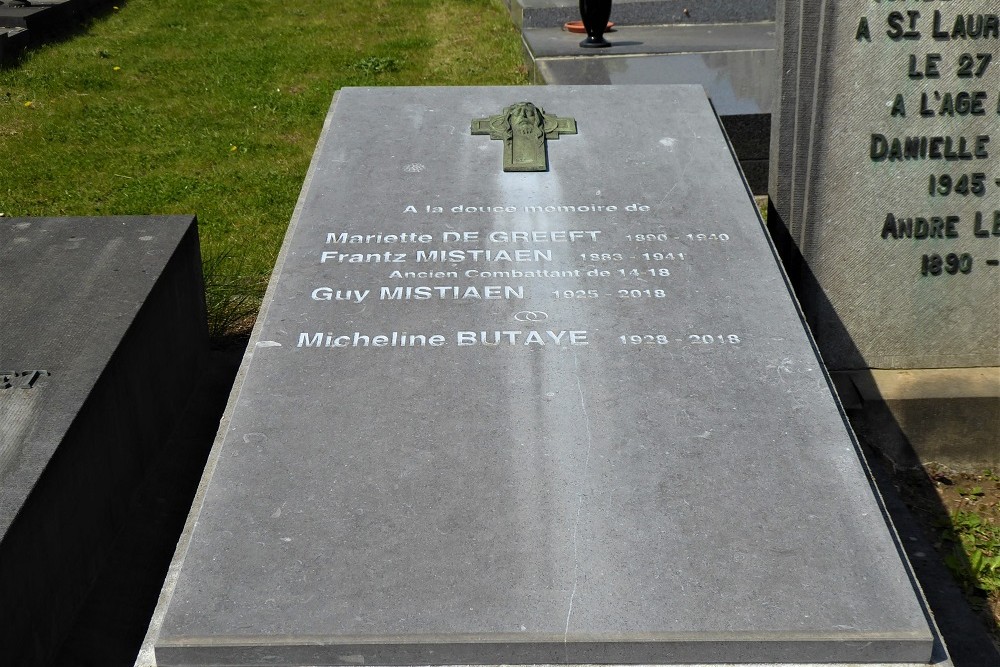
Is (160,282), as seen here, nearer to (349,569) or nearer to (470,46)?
(349,569)

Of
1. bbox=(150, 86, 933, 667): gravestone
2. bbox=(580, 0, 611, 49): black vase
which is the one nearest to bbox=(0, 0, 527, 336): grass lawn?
bbox=(580, 0, 611, 49): black vase

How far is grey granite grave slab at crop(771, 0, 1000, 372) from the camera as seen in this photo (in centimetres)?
356

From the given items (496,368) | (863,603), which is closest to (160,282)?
(496,368)

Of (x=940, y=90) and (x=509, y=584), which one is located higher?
(x=940, y=90)

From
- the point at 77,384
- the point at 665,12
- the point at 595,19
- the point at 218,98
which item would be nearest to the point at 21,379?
the point at 77,384

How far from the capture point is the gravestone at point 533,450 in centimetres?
186

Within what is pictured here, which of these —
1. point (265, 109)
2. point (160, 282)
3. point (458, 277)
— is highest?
point (458, 277)

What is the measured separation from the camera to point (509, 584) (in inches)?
76.2

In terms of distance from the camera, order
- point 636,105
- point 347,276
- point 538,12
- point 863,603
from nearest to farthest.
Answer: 1. point 863,603
2. point 347,276
3. point 636,105
4. point 538,12

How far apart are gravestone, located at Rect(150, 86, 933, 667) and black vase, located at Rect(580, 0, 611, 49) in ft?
14.8

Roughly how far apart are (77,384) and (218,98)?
18.1ft

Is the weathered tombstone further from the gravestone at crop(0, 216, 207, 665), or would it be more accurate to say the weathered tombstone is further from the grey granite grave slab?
the gravestone at crop(0, 216, 207, 665)

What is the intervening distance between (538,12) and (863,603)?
24.7ft

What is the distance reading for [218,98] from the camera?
7.88 m
